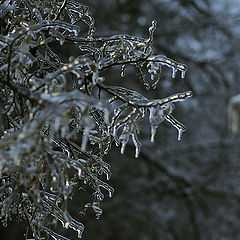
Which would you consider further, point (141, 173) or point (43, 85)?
point (141, 173)

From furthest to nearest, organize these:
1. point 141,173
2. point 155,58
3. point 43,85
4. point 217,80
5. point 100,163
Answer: point 217,80
point 141,173
point 100,163
point 155,58
point 43,85

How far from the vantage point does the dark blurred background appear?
20.5 feet

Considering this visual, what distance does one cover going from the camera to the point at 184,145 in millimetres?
7141

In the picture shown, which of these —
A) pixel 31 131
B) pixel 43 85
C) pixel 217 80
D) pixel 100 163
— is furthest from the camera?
pixel 217 80

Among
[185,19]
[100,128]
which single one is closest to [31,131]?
[100,128]

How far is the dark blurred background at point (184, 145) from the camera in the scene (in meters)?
6.24

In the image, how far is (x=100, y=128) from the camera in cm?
209

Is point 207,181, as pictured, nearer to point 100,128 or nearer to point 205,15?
point 205,15

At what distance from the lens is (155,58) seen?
177 centimetres

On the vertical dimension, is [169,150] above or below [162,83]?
below

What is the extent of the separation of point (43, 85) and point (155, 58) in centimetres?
60

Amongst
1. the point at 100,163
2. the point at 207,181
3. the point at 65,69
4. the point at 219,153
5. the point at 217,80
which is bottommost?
the point at 100,163

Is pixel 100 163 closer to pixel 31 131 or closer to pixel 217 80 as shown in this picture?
pixel 31 131

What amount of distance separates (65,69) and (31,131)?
331 millimetres
